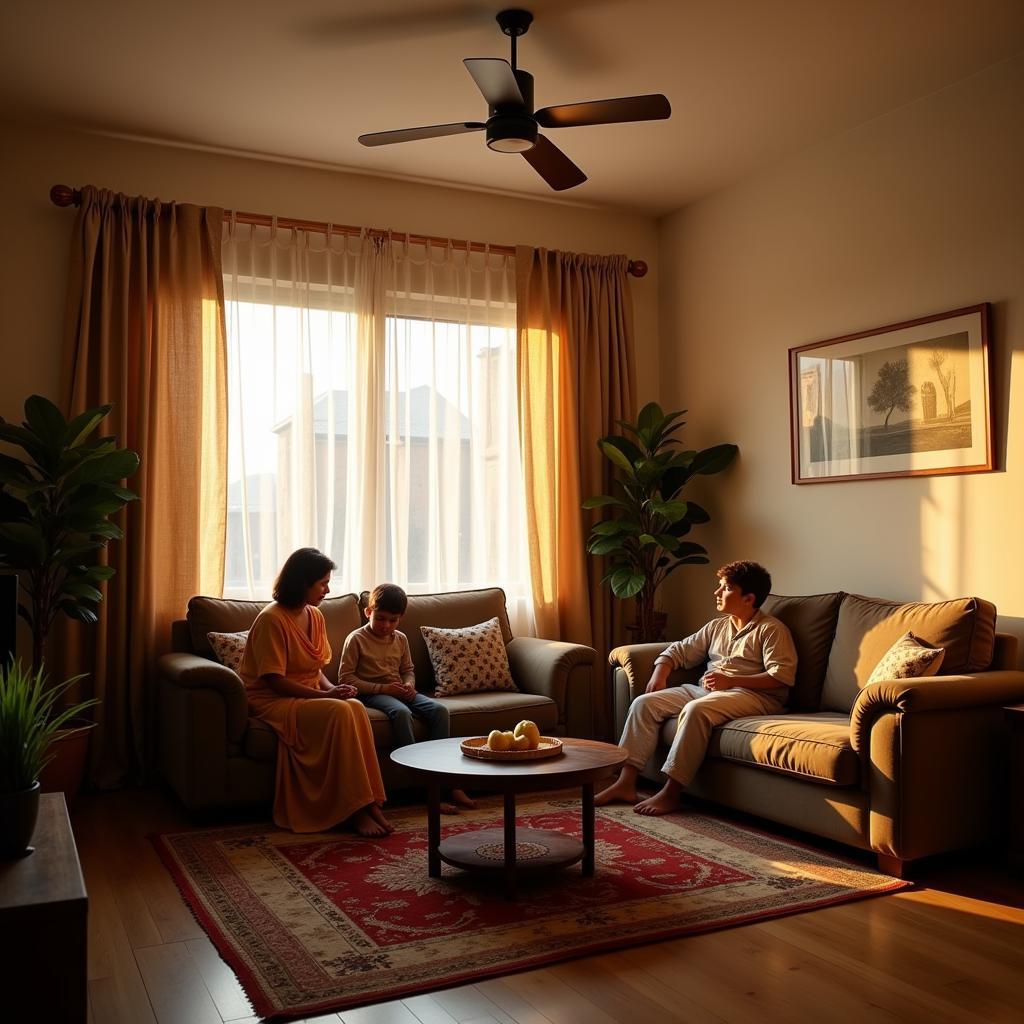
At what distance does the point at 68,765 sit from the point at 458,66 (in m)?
3.19

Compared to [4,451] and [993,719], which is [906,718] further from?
[4,451]

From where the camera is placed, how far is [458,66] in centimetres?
413

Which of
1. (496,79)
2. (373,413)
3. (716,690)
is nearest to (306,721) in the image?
(716,690)

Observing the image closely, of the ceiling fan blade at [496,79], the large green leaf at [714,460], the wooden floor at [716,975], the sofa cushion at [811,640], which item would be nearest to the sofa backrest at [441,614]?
the large green leaf at [714,460]

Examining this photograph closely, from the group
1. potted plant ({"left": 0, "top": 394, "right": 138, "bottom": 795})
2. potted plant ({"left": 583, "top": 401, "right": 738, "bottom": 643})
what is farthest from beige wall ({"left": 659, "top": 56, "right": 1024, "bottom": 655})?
potted plant ({"left": 0, "top": 394, "right": 138, "bottom": 795})

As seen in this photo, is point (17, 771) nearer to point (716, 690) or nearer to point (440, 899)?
point (440, 899)

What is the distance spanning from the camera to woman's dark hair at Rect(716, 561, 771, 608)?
440cm

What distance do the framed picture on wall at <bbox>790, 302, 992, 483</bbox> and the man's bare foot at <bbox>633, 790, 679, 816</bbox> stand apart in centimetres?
172

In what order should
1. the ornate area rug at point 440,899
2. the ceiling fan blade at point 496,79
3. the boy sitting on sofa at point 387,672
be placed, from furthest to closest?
the boy sitting on sofa at point 387,672 < the ceiling fan blade at point 496,79 < the ornate area rug at point 440,899

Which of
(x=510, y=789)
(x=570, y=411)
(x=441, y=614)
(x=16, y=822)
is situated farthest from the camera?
(x=570, y=411)

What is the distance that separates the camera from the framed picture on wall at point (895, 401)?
418 centimetres

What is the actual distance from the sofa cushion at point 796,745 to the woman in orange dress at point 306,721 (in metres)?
1.36

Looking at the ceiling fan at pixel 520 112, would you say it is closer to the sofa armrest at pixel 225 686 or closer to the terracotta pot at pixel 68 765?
the sofa armrest at pixel 225 686

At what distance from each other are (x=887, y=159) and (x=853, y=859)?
300cm
